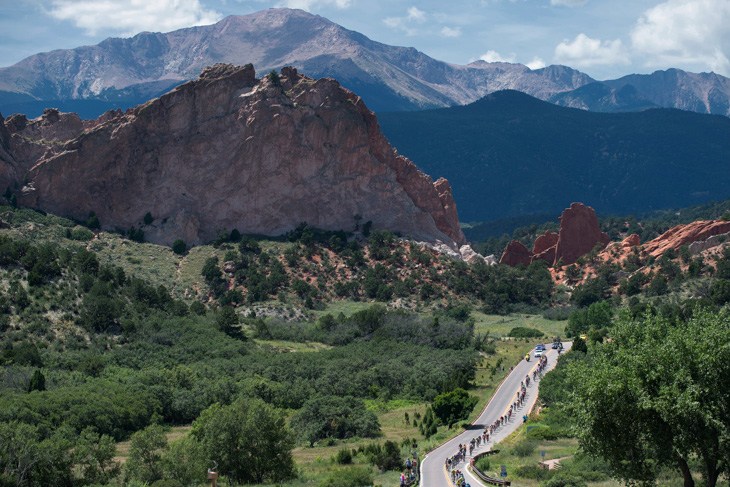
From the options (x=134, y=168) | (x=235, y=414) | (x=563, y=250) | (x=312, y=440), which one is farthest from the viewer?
(x=563, y=250)

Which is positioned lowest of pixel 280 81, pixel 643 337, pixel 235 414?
pixel 235 414

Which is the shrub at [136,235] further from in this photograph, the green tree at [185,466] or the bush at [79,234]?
the green tree at [185,466]

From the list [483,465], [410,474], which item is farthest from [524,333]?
[410,474]

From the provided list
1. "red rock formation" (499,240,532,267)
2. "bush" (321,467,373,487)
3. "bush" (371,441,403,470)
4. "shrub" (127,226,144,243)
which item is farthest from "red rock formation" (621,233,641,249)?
"bush" (321,467,373,487)

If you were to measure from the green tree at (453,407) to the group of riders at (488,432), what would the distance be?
112 inches

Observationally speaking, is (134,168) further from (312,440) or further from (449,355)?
(312,440)

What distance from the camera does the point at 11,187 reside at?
100500 mm

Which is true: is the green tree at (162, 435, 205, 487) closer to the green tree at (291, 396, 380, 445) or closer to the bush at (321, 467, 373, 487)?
the bush at (321, 467, 373, 487)

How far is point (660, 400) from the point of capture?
23469 mm

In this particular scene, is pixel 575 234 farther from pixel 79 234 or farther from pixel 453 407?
pixel 453 407

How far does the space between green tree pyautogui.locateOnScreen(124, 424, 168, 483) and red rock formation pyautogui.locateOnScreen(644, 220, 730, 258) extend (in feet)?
285

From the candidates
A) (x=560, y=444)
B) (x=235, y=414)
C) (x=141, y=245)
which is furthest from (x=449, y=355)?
(x=141, y=245)

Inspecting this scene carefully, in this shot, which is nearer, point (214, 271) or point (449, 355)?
point (449, 355)

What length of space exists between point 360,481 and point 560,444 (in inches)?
479
